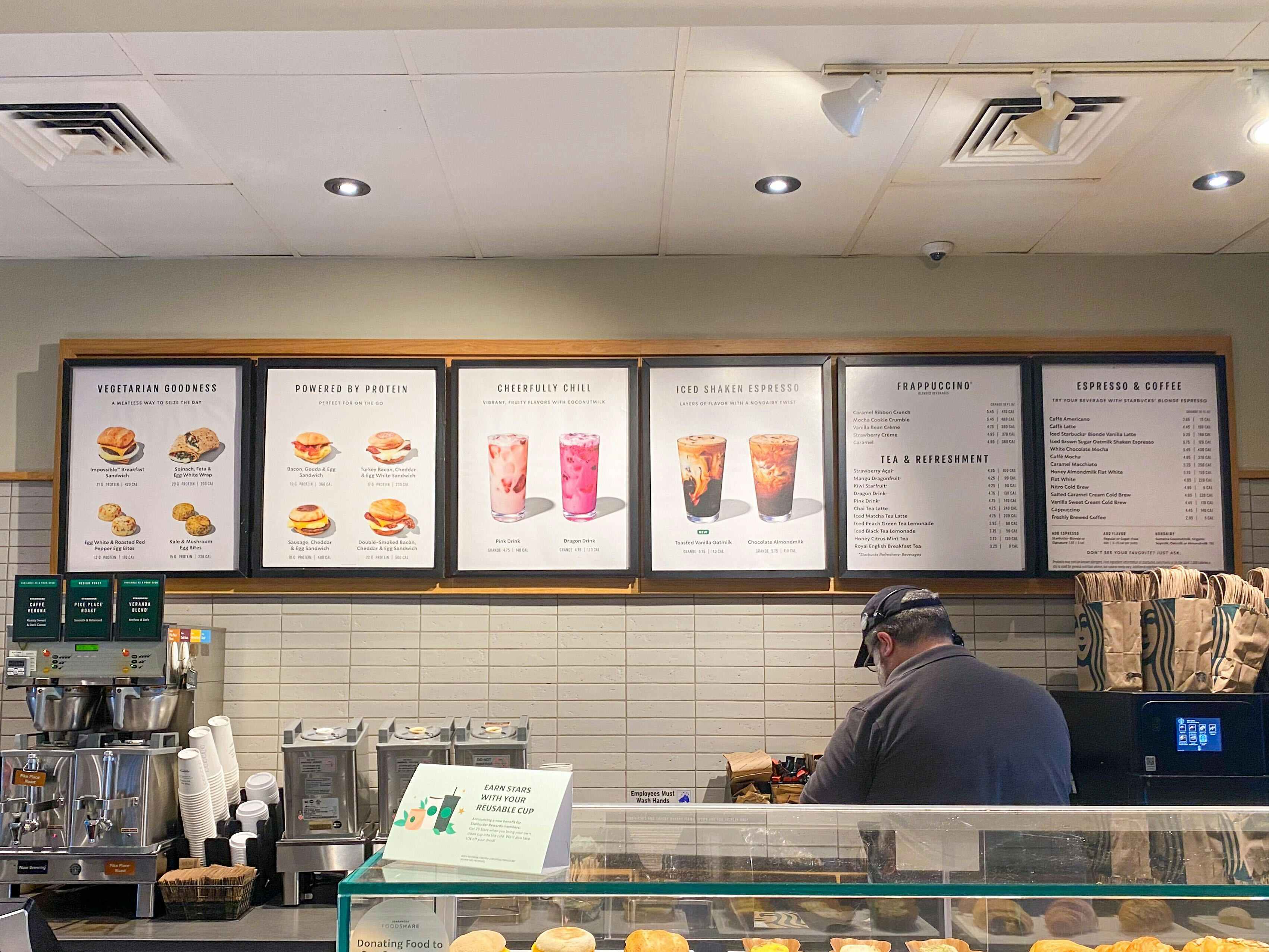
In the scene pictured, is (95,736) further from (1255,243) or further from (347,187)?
(1255,243)

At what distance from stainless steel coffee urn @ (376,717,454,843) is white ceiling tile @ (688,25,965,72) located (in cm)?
210

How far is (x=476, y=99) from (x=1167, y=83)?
1712mm

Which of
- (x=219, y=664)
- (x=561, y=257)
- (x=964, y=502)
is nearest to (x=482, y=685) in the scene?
(x=219, y=664)

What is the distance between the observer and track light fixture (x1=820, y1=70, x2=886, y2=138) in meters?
2.57

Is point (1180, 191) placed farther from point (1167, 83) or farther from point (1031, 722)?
point (1031, 722)

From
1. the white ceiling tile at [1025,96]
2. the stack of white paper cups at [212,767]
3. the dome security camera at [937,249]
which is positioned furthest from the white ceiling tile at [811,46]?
the stack of white paper cups at [212,767]

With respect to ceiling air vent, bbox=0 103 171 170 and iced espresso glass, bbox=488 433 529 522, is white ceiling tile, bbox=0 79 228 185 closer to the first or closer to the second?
ceiling air vent, bbox=0 103 171 170

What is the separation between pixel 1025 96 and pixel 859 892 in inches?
84.6

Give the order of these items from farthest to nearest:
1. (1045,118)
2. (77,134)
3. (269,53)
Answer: (77,134) → (1045,118) → (269,53)

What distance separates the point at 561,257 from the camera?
3.99m

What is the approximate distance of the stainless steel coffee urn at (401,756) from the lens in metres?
3.32

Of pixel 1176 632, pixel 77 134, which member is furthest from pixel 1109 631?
pixel 77 134

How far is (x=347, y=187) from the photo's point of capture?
131 inches

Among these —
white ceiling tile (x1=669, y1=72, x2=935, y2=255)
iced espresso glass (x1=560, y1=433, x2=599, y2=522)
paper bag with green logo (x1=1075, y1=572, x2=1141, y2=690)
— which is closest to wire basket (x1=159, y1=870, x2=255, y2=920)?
iced espresso glass (x1=560, y1=433, x2=599, y2=522)
